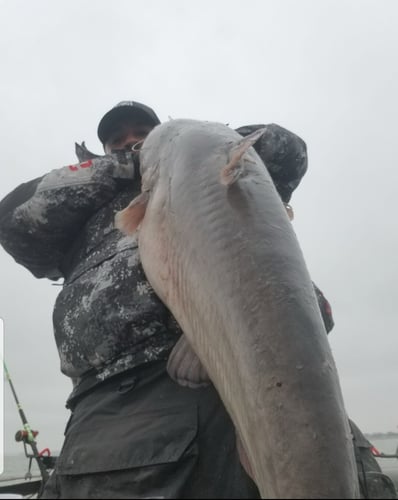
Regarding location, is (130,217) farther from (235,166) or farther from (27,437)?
(27,437)

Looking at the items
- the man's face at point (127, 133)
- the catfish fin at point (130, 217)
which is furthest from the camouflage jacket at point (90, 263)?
the man's face at point (127, 133)

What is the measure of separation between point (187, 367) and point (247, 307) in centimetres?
55

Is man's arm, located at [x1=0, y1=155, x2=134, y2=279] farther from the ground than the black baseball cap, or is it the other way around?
the black baseball cap

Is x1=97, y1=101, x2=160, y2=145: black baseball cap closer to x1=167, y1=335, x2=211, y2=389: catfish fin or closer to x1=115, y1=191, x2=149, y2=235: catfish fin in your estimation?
x1=115, y1=191, x2=149, y2=235: catfish fin

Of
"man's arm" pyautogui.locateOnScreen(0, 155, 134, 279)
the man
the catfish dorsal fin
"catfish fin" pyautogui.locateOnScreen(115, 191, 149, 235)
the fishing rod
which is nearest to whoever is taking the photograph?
the catfish dorsal fin

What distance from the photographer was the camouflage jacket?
2598 mm

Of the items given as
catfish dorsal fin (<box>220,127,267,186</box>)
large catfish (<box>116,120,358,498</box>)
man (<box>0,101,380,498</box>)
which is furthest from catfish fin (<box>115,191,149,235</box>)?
catfish dorsal fin (<box>220,127,267,186</box>)

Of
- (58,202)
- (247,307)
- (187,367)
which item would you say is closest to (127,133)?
(58,202)

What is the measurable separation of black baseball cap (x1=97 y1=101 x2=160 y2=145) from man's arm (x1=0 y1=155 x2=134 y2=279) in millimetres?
1008

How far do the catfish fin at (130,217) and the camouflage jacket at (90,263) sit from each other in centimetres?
27

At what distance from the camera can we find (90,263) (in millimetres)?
3029

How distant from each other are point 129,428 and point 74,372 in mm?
563

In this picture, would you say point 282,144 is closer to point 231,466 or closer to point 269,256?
point 269,256

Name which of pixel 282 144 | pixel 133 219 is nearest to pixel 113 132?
pixel 282 144
